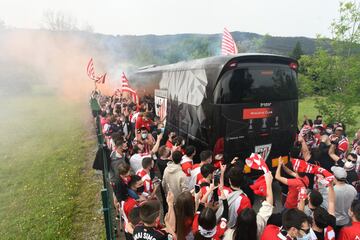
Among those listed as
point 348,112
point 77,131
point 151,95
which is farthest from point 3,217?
point 348,112

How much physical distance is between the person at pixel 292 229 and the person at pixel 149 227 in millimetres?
1058

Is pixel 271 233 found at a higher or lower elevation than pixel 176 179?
higher

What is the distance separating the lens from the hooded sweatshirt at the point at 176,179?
452 cm

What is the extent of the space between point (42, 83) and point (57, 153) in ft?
143

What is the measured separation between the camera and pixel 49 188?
792 cm

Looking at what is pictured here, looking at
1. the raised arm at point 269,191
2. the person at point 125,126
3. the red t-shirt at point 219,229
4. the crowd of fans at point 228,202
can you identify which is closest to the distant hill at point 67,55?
the person at point 125,126

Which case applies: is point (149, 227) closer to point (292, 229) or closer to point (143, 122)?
point (292, 229)

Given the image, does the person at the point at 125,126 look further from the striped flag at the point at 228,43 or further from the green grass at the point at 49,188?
the striped flag at the point at 228,43

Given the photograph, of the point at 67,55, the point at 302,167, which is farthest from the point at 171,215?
the point at 67,55

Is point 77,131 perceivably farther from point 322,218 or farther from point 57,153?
point 322,218

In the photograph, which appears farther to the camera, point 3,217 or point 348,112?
point 348,112

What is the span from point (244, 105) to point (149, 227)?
3950mm

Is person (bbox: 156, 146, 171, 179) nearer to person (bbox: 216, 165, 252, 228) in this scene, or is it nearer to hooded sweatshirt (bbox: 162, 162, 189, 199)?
hooded sweatshirt (bbox: 162, 162, 189, 199)

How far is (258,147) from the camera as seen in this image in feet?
20.7
